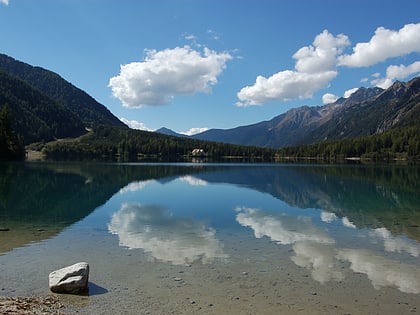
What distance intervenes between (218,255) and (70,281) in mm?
8585

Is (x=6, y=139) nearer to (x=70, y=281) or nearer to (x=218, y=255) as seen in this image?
(x=218, y=255)

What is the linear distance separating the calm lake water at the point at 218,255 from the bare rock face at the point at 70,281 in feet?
1.41

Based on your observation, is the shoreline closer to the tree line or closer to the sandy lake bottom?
the sandy lake bottom

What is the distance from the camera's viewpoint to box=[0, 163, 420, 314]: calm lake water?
47.3 ft

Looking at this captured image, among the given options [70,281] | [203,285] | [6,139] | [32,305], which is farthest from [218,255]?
[6,139]

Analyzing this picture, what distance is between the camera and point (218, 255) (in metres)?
21.1

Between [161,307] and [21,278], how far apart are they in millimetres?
6800

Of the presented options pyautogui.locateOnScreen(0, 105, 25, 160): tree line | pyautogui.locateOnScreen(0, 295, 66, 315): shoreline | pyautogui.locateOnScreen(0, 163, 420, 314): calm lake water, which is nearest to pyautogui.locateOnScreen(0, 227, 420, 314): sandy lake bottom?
pyautogui.locateOnScreen(0, 163, 420, 314): calm lake water

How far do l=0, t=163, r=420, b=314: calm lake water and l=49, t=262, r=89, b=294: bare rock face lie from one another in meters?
0.43

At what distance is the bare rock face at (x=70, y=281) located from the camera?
14.7m

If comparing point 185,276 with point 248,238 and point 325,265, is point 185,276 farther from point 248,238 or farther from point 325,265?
point 248,238

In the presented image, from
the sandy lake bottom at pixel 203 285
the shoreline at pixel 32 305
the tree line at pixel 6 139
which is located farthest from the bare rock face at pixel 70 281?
the tree line at pixel 6 139

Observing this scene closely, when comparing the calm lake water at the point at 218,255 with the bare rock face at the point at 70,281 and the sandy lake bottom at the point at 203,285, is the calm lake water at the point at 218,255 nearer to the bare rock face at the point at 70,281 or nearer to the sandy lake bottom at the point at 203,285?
the sandy lake bottom at the point at 203,285

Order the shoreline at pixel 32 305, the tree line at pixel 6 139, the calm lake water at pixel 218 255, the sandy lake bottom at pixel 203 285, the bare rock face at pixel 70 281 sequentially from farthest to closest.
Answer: the tree line at pixel 6 139 < the bare rock face at pixel 70 281 < the calm lake water at pixel 218 255 < the sandy lake bottom at pixel 203 285 < the shoreline at pixel 32 305
